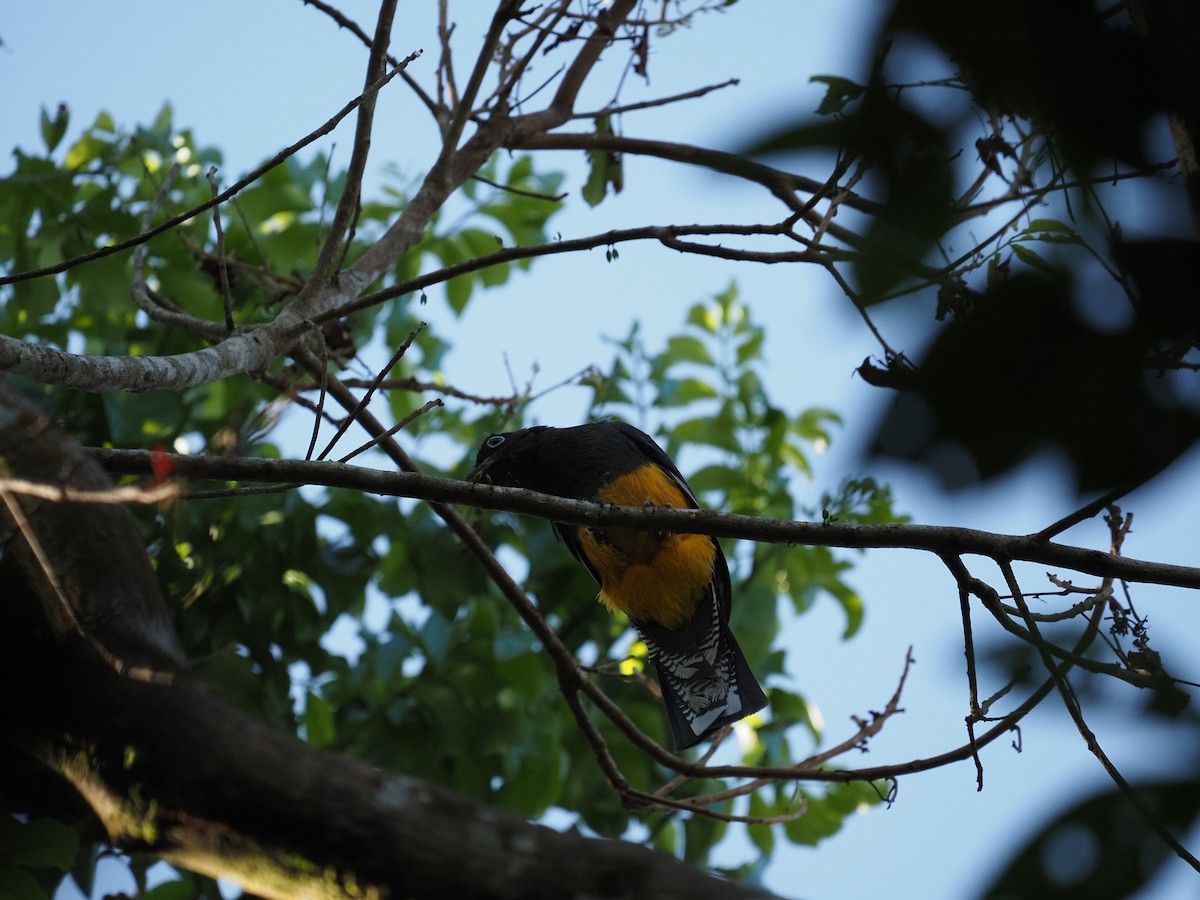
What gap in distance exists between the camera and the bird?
4.68 metres

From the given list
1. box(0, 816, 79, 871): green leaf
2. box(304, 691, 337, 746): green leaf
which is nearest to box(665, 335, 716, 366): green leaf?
box(304, 691, 337, 746): green leaf

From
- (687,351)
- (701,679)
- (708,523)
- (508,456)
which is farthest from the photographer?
(687,351)

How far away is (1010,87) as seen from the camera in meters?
0.91

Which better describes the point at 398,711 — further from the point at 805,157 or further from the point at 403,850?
the point at 805,157

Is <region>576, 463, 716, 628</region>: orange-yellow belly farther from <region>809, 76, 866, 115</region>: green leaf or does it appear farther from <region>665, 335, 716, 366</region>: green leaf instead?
<region>809, 76, 866, 115</region>: green leaf

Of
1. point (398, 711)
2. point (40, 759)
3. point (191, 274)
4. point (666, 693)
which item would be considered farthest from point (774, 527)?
point (191, 274)

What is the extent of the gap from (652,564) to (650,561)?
0.7 inches

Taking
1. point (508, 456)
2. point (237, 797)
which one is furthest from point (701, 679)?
point (237, 797)

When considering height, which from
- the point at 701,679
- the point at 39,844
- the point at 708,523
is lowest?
the point at 39,844

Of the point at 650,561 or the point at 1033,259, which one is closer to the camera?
the point at 1033,259

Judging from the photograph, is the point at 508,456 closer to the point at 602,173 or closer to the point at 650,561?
the point at 650,561

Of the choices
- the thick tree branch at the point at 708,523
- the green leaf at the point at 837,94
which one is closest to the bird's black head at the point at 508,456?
the thick tree branch at the point at 708,523

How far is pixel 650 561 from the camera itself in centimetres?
479

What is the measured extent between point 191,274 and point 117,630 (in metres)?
4.03
